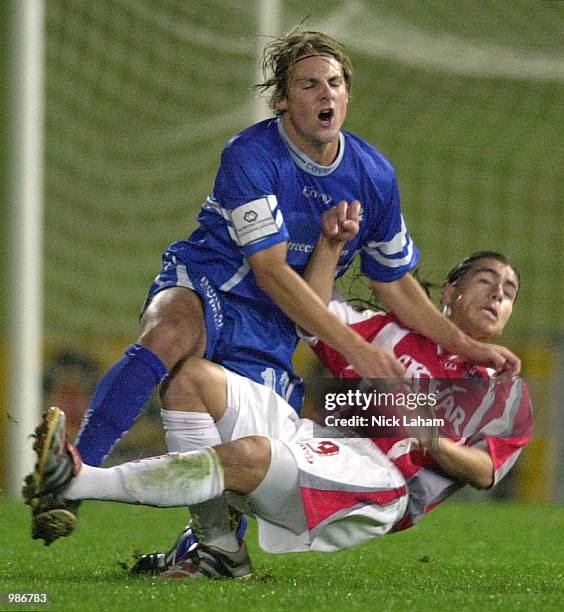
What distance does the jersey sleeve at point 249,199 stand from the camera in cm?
373

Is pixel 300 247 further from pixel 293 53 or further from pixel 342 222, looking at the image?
pixel 293 53

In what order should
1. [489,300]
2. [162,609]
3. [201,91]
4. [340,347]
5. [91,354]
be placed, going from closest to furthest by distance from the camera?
[162,609], [340,347], [489,300], [201,91], [91,354]

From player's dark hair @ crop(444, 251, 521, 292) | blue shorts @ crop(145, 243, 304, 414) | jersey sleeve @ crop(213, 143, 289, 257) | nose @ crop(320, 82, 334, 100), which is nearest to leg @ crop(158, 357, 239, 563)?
blue shorts @ crop(145, 243, 304, 414)

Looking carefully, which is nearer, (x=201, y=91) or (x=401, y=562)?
(x=401, y=562)

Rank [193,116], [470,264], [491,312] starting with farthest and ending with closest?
1. [193,116]
2. [470,264]
3. [491,312]

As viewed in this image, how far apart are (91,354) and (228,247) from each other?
690cm

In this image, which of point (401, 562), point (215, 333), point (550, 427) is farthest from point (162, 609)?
point (550, 427)

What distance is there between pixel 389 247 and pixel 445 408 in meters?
0.56

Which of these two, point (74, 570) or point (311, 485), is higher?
point (311, 485)

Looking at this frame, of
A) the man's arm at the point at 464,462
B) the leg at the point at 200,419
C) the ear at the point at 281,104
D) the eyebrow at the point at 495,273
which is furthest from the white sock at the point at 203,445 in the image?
the eyebrow at the point at 495,273

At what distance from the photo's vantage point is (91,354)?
10727 millimetres

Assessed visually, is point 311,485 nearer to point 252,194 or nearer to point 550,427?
point 252,194

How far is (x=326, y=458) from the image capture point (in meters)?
3.72

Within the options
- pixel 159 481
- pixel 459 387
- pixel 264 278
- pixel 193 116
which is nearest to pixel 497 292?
pixel 459 387
